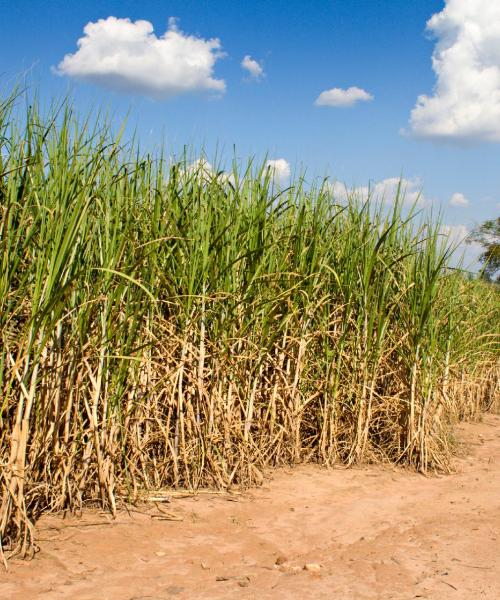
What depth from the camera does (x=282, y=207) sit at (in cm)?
519

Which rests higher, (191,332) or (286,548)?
(191,332)

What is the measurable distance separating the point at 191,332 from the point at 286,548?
144 centimetres

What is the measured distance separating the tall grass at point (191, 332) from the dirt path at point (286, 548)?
220mm

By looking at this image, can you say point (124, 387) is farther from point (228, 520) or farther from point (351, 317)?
point (351, 317)

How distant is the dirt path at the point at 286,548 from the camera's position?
313 cm

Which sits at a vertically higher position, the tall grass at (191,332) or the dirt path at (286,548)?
the tall grass at (191,332)

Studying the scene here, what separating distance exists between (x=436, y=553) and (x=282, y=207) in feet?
8.82

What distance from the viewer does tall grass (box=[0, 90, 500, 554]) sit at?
11.0ft

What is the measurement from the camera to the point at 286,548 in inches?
146

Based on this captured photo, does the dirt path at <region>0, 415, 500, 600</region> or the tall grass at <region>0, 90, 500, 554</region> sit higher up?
the tall grass at <region>0, 90, 500, 554</region>

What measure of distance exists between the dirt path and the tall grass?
0.22 meters

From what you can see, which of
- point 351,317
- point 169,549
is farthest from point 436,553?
point 351,317

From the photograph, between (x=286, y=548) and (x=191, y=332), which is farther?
(x=191, y=332)

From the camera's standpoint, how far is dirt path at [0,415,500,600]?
3135mm
